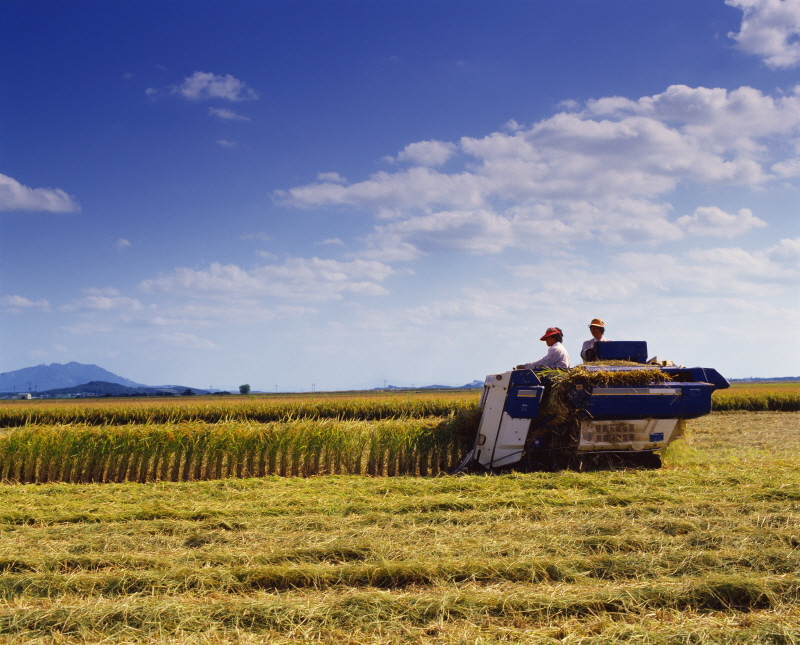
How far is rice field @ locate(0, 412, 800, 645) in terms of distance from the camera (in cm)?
325

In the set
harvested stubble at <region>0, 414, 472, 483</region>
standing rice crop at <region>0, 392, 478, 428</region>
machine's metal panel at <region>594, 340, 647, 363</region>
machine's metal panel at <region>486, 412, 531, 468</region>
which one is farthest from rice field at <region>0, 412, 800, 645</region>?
standing rice crop at <region>0, 392, 478, 428</region>

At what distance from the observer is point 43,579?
3.96 m

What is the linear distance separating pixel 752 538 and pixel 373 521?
10.1ft

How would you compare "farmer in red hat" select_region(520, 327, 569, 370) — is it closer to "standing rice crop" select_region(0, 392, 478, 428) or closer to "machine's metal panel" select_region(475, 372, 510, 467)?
"machine's metal panel" select_region(475, 372, 510, 467)

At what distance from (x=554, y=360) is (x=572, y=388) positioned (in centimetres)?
66

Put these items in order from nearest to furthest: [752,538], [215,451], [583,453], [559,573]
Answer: [559,573] < [752,538] < [583,453] < [215,451]

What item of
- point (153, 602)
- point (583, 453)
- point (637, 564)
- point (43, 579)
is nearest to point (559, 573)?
point (637, 564)

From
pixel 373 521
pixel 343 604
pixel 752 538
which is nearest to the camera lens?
pixel 343 604

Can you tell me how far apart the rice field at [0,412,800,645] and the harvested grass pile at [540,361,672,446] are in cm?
109

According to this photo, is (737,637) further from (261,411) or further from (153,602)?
(261,411)

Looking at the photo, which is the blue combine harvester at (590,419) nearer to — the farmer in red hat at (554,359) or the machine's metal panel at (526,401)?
the machine's metal panel at (526,401)

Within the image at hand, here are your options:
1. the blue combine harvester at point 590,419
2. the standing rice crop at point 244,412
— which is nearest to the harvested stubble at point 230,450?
the blue combine harvester at point 590,419

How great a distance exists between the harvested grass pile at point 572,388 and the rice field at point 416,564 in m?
1.09

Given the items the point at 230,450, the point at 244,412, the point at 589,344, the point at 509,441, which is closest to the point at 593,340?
the point at 589,344
